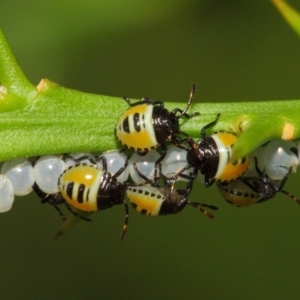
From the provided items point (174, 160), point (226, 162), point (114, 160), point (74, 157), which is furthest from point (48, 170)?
point (226, 162)

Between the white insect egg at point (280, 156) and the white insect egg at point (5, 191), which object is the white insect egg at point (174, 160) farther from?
the white insect egg at point (5, 191)

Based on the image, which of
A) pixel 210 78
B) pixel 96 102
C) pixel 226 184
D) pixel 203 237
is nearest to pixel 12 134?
pixel 96 102

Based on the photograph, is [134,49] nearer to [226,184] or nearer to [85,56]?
[85,56]

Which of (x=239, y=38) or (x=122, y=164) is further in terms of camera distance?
(x=239, y=38)

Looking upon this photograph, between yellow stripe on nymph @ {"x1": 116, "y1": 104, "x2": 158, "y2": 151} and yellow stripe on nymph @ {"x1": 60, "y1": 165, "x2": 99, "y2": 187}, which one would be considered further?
yellow stripe on nymph @ {"x1": 60, "y1": 165, "x2": 99, "y2": 187}

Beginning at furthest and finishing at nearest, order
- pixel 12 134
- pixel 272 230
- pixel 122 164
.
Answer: pixel 272 230 → pixel 122 164 → pixel 12 134

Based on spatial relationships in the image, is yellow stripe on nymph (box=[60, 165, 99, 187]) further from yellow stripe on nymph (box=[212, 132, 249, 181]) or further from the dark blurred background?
the dark blurred background

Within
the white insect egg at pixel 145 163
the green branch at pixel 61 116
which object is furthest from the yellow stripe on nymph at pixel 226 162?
the white insect egg at pixel 145 163

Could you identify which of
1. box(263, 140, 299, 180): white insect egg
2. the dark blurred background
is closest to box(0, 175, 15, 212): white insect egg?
box(263, 140, 299, 180): white insect egg

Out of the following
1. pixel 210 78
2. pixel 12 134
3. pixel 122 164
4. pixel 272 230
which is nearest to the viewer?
pixel 12 134
